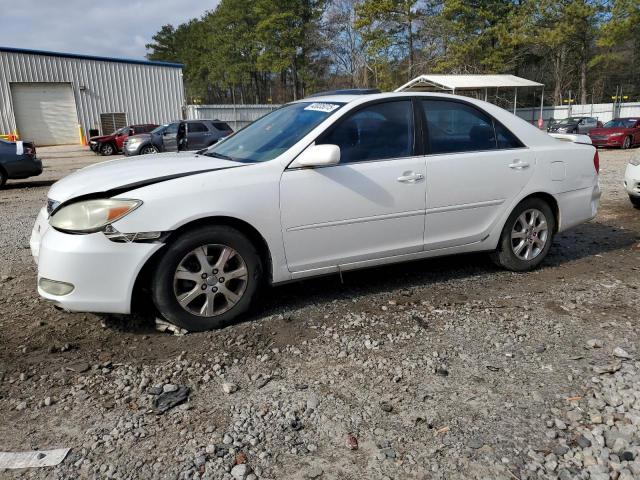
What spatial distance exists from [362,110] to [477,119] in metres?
1.16

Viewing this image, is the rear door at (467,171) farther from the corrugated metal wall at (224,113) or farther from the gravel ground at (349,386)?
the corrugated metal wall at (224,113)

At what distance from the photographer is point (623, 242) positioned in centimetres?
604

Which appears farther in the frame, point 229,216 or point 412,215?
point 412,215

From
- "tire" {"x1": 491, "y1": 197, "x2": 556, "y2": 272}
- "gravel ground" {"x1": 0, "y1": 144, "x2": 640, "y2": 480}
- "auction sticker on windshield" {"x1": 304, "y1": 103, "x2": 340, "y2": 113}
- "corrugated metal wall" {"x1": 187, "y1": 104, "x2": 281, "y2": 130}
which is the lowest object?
"gravel ground" {"x1": 0, "y1": 144, "x2": 640, "y2": 480}

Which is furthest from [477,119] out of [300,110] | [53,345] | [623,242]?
[53,345]

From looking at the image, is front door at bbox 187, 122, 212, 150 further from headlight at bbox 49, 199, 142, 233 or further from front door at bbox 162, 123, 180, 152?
headlight at bbox 49, 199, 142, 233

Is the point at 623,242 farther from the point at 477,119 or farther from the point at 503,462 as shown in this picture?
the point at 503,462

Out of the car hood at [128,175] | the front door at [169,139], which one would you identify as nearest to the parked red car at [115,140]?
the front door at [169,139]

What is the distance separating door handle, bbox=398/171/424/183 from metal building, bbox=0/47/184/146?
35.1 m

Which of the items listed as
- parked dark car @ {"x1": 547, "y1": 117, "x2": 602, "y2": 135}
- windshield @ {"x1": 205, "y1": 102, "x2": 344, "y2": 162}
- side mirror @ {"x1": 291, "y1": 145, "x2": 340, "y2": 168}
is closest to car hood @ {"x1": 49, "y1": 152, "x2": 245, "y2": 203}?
windshield @ {"x1": 205, "y1": 102, "x2": 344, "y2": 162}

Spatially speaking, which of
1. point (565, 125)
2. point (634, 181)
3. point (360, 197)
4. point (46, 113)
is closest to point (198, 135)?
point (634, 181)

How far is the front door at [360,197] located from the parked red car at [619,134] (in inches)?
819

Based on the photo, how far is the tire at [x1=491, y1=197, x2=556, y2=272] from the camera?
4750 millimetres

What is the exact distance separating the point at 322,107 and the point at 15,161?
35.9 feet
